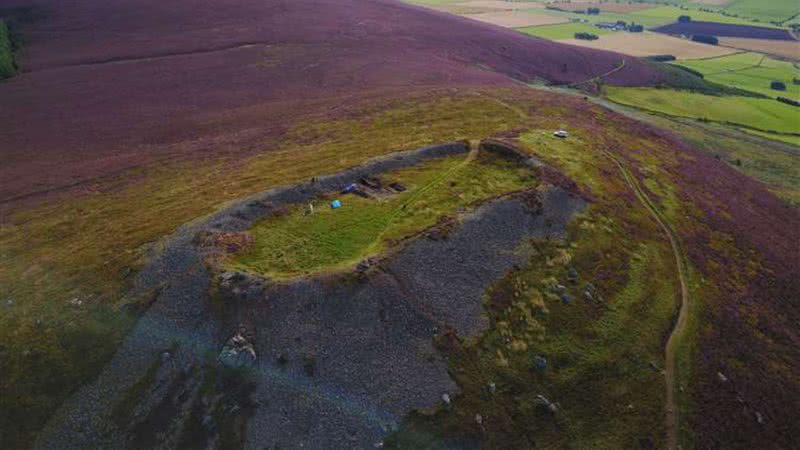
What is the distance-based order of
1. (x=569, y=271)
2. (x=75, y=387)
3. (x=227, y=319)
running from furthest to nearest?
(x=569, y=271) < (x=227, y=319) < (x=75, y=387)

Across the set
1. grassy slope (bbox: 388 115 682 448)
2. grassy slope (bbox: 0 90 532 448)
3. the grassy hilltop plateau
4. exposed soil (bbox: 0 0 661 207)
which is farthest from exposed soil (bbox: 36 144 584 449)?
exposed soil (bbox: 0 0 661 207)

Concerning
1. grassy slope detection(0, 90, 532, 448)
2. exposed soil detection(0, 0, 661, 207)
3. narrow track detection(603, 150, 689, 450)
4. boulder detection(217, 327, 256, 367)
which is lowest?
narrow track detection(603, 150, 689, 450)

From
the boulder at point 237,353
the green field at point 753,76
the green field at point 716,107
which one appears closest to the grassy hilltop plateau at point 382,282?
the boulder at point 237,353

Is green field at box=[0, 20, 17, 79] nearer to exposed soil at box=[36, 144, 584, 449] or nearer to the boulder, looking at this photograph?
exposed soil at box=[36, 144, 584, 449]

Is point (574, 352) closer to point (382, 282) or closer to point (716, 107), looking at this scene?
point (382, 282)

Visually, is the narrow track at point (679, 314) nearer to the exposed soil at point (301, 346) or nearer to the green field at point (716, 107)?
the exposed soil at point (301, 346)

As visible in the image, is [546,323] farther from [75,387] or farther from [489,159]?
[75,387]

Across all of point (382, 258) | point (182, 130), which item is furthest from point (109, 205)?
point (382, 258)

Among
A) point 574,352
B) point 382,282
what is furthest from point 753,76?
point 382,282
